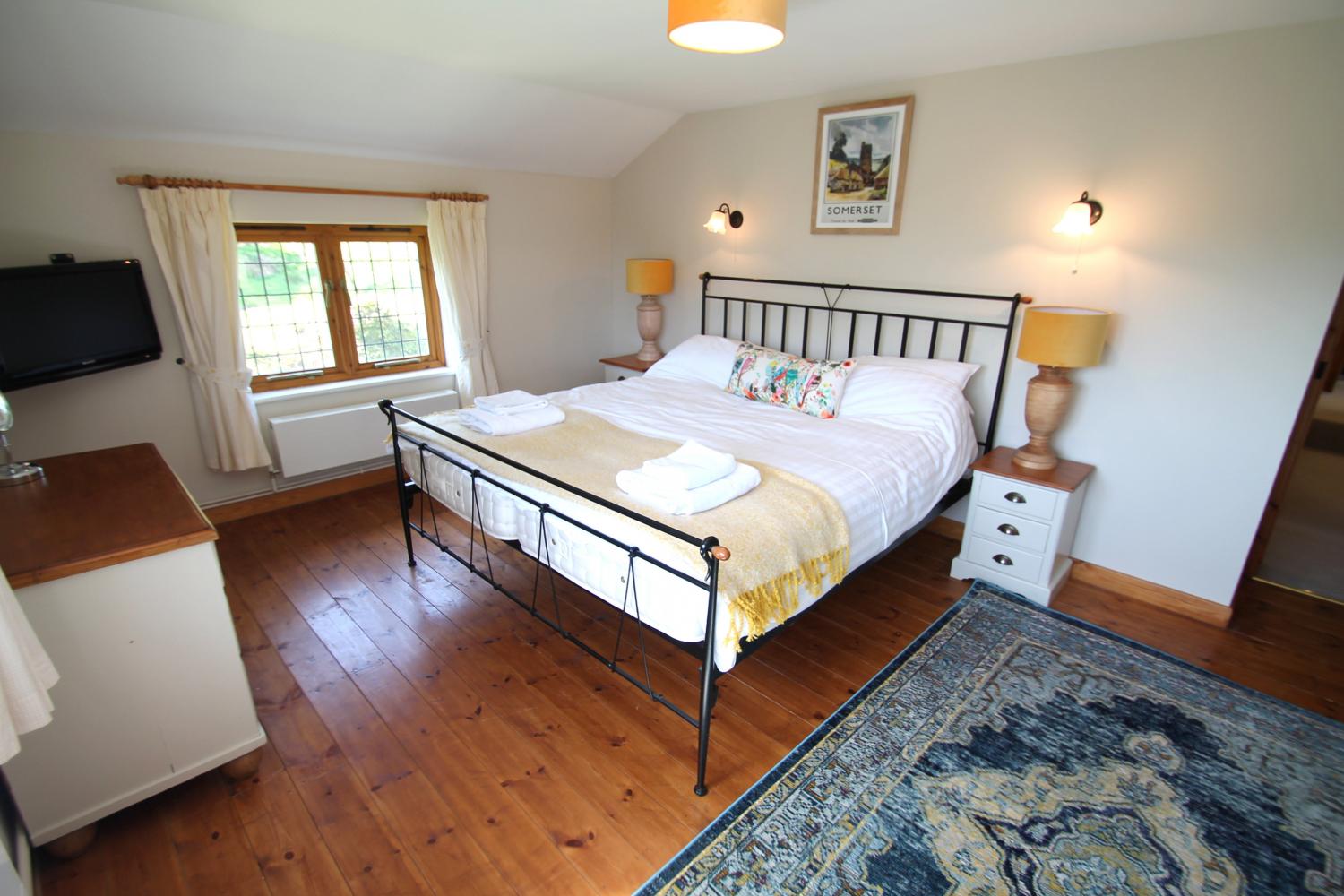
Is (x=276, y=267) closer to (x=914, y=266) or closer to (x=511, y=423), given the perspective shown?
(x=511, y=423)

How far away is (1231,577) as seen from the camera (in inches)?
109

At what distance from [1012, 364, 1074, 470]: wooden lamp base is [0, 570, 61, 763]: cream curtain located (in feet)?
11.3

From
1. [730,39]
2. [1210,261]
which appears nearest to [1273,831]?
[1210,261]

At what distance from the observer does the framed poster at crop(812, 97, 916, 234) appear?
336cm

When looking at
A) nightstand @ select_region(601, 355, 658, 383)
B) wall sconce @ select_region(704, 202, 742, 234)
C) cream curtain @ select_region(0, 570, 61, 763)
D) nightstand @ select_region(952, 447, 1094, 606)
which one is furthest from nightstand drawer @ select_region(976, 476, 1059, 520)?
cream curtain @ select_region(0, 570, 61, 763)

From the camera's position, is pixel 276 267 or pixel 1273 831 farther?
pixel 276 267

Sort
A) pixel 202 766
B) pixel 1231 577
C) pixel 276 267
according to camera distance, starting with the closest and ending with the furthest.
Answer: pixel 202 766 < pixel 1231 577 < pixel 276 267

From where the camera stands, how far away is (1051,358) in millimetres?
2723

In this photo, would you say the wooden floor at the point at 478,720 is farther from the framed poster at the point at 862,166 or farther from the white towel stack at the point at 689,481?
the framed poster at the point at 862,166

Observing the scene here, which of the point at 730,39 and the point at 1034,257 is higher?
the point at 730,39

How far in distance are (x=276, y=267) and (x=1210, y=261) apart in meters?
4.71

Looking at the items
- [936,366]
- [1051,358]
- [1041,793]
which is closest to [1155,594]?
[1051,358]

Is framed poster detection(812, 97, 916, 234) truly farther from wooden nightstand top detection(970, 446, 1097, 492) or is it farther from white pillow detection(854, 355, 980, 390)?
wooden nightstand top detection(970, 446, 1097, 492)

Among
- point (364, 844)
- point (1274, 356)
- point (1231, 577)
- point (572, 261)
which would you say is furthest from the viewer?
point (572, 261)
